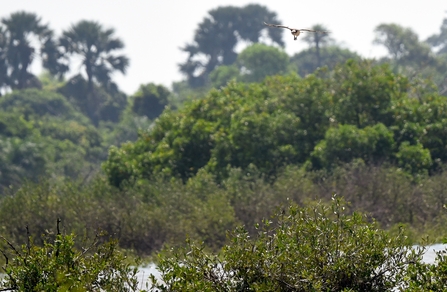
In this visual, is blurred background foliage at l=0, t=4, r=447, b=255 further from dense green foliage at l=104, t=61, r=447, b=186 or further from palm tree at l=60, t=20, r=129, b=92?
palm tree at l=60, t=20, r=129, b=92

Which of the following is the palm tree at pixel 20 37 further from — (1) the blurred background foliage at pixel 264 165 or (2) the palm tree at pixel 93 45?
(1) the blurred background foliage at pixel 264 165

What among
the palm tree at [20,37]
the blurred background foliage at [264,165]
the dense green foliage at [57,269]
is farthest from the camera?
the palm tree at [20,37]

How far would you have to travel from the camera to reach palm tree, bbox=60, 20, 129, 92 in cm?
7138

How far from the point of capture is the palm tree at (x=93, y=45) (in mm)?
71375

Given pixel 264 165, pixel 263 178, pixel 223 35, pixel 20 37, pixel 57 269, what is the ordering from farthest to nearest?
pixel 223 35 → pixel 20 37 → pixel 264 165 → pixel 263 178 → pixel 57 269

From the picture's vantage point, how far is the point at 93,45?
72000 mm

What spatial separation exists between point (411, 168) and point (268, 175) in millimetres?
4041

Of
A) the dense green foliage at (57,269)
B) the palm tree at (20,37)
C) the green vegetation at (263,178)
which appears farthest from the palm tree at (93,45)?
the dense green foliage at (57,269)

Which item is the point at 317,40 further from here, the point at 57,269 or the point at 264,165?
the point at 57,269

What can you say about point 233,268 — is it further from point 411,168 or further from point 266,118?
point 266,118

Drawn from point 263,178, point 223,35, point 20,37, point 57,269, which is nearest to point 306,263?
point 57,269

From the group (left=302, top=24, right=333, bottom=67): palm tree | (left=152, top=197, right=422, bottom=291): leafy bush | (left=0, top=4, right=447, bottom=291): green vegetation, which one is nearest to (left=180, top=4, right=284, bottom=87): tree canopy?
(left=302, top=24, right=333, bottom=67): palm tree

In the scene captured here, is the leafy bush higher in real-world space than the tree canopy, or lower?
lower

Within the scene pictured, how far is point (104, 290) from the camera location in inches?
375
